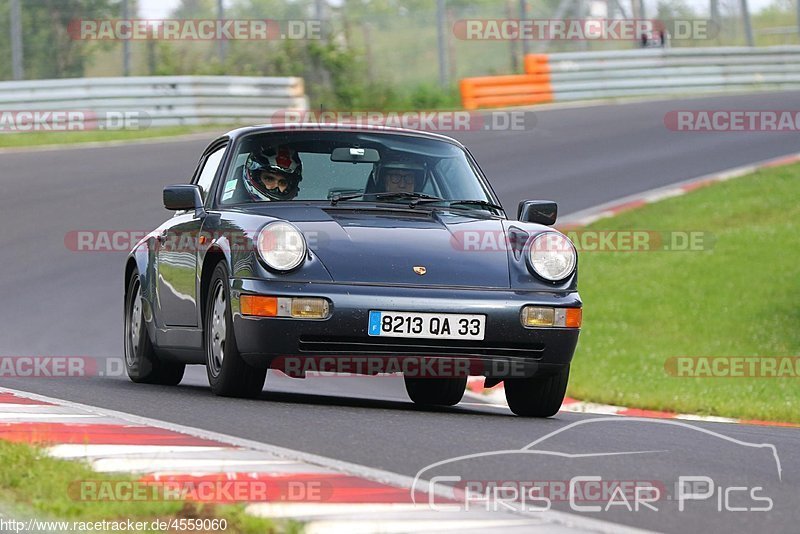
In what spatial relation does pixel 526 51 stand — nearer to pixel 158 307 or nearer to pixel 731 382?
pixel 731 382

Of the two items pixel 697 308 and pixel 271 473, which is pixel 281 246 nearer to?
pixel 271 473

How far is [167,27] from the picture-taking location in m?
28.3

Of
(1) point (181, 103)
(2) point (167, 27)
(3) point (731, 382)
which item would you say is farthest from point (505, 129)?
(3) point (731, 382)

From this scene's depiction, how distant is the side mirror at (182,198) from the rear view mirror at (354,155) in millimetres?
763

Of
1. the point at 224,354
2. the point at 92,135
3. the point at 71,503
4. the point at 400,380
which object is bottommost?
the point at 400,380

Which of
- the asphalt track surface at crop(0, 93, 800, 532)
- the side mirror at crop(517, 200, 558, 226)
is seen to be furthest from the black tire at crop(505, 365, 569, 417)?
the side mirror at crop(517, 200, 558, 226)

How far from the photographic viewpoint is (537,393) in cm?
777

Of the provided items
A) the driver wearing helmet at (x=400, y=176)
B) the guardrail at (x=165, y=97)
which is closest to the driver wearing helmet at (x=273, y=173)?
the driver wearing helmet at (x=400, y=176)

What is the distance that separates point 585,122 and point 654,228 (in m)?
8.63

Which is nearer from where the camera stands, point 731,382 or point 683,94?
point 731,382

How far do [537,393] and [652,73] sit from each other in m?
23.5

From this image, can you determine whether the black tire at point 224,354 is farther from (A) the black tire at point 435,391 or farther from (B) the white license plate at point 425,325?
(A) the black tire at point 435,391

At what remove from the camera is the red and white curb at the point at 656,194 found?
57.8 feet

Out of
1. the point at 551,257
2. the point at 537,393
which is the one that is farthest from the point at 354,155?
the point at 537,393
